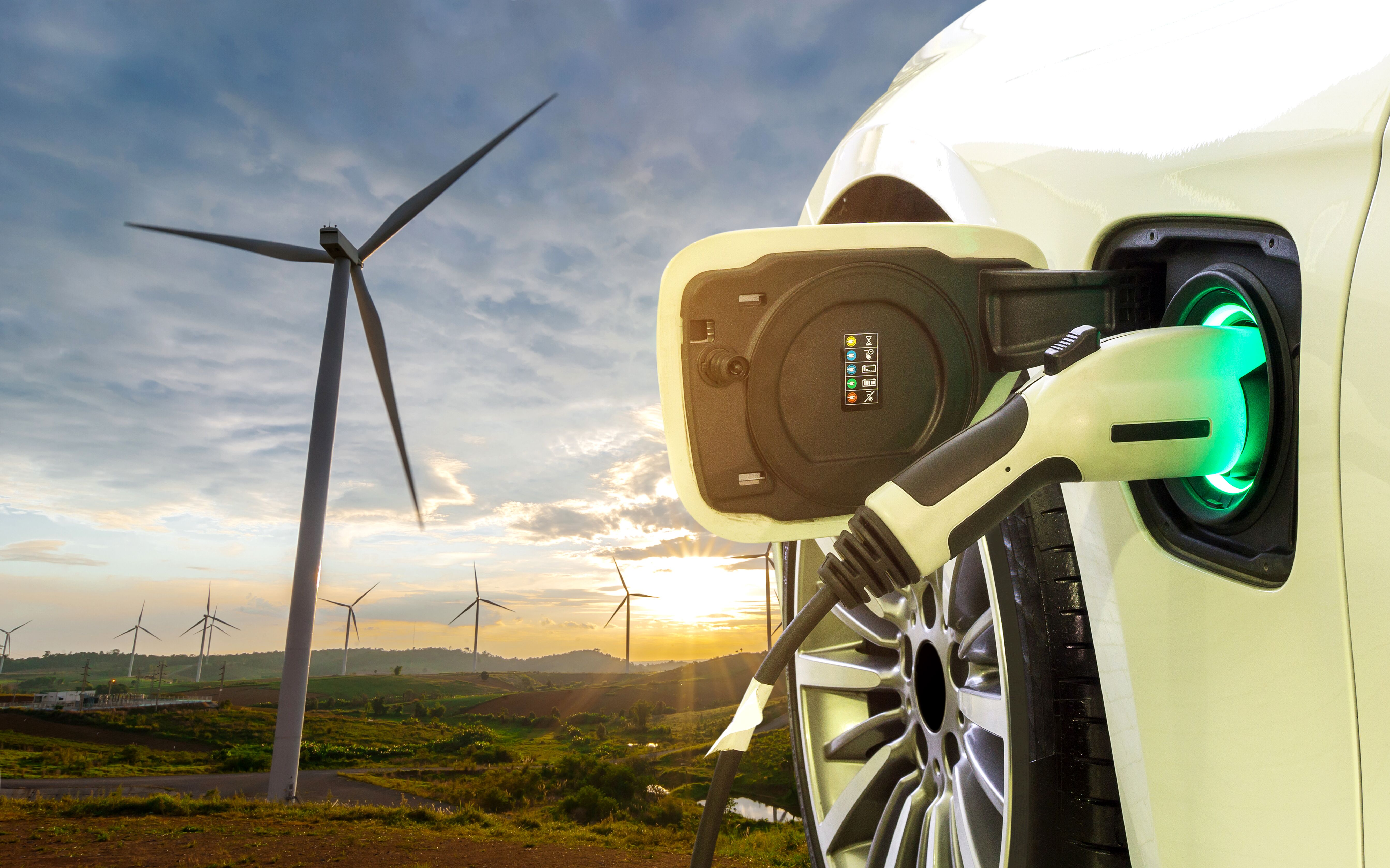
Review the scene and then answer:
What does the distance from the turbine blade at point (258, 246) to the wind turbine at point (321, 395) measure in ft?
0.04

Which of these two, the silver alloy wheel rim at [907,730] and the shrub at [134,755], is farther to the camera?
the shrub at [134,755]

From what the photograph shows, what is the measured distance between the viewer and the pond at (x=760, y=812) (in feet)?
28.2

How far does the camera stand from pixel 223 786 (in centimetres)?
2086

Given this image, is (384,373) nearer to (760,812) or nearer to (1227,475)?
(760,812)

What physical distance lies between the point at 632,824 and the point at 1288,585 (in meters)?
10.5

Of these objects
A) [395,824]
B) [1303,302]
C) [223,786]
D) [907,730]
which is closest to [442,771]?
[223,786]

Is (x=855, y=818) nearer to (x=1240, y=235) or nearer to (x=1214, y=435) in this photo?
(x=1214, y=435)

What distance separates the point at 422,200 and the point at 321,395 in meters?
4.05

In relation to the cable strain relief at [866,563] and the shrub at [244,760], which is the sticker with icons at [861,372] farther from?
the shrub at [244,760]

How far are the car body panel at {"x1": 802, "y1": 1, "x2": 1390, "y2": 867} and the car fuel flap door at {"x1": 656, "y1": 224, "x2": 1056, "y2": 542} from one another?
147 mm

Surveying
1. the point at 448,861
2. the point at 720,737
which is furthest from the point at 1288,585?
the point at 448,861

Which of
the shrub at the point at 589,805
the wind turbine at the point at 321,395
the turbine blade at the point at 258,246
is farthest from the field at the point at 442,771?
the turbine blade at the point at 258,246

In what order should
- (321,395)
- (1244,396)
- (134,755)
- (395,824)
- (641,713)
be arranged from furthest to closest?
(134,755), (641,713), (321,395), (395,824), (1244,396)

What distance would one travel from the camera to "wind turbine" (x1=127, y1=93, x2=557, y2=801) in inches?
507
